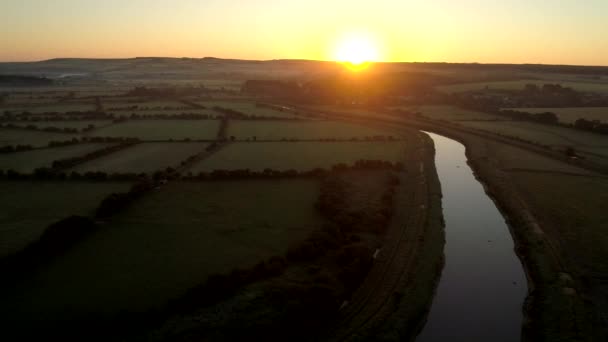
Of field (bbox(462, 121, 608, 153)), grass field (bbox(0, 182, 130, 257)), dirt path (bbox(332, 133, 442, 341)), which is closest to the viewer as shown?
dirt path (bbox(332, 133, 442, 341))

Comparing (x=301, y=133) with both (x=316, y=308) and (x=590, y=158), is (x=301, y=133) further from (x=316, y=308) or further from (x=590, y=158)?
(x=316, y=308)

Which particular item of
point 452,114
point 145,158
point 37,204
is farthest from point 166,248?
point 452,114

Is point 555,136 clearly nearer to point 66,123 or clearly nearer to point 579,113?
point 579,113

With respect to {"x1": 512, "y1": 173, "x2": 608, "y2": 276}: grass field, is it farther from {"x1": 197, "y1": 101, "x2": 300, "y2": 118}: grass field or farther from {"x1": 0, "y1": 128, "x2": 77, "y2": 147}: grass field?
{"x1": 0, "y1": 128, "x2": 77, "y2": 147}: grass field

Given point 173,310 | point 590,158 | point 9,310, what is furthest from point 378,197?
point 590,158

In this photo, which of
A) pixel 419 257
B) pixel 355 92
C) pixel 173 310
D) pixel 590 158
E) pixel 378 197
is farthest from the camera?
pixel 355 92

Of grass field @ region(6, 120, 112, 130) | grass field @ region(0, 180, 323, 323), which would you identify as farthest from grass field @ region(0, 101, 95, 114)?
grass field @ region(0, 180, 323, 323)
